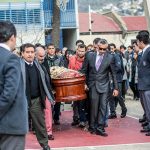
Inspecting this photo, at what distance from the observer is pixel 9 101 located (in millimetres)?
4922

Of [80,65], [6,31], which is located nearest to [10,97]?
[6,31]

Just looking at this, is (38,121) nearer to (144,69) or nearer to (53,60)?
(144,69)

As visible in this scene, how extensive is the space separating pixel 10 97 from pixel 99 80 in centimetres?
559

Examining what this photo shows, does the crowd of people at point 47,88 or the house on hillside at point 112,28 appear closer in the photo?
the crowd of people at point 47,88

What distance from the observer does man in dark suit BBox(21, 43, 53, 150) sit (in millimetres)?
8469

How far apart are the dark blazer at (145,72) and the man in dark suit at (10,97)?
517 cm

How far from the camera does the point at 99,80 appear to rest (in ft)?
34.1

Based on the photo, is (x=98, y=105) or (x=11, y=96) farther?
(x=98, y=105)

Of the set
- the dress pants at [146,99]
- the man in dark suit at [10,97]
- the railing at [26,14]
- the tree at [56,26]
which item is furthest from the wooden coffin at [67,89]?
the railing at [26,14]

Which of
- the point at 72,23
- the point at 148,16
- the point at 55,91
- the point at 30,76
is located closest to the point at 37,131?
the point at 30,76

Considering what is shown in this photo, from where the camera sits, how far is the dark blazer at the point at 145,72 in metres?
9.88

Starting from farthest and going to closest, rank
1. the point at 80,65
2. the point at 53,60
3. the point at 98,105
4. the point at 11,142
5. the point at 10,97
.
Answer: the point at 53,60 < the point at 80,65 < the point at 98,105 < the point at 11,142 < the point at 10,97

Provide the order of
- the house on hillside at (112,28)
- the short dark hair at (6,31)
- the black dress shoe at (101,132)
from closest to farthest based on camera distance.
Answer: the short dark hair at (6,31)
the black dress shoe at (101,132)
the house on hillside at (112,28)

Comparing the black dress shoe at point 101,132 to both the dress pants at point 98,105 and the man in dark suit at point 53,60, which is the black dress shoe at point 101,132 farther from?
the man in dark suit at point 53,60
